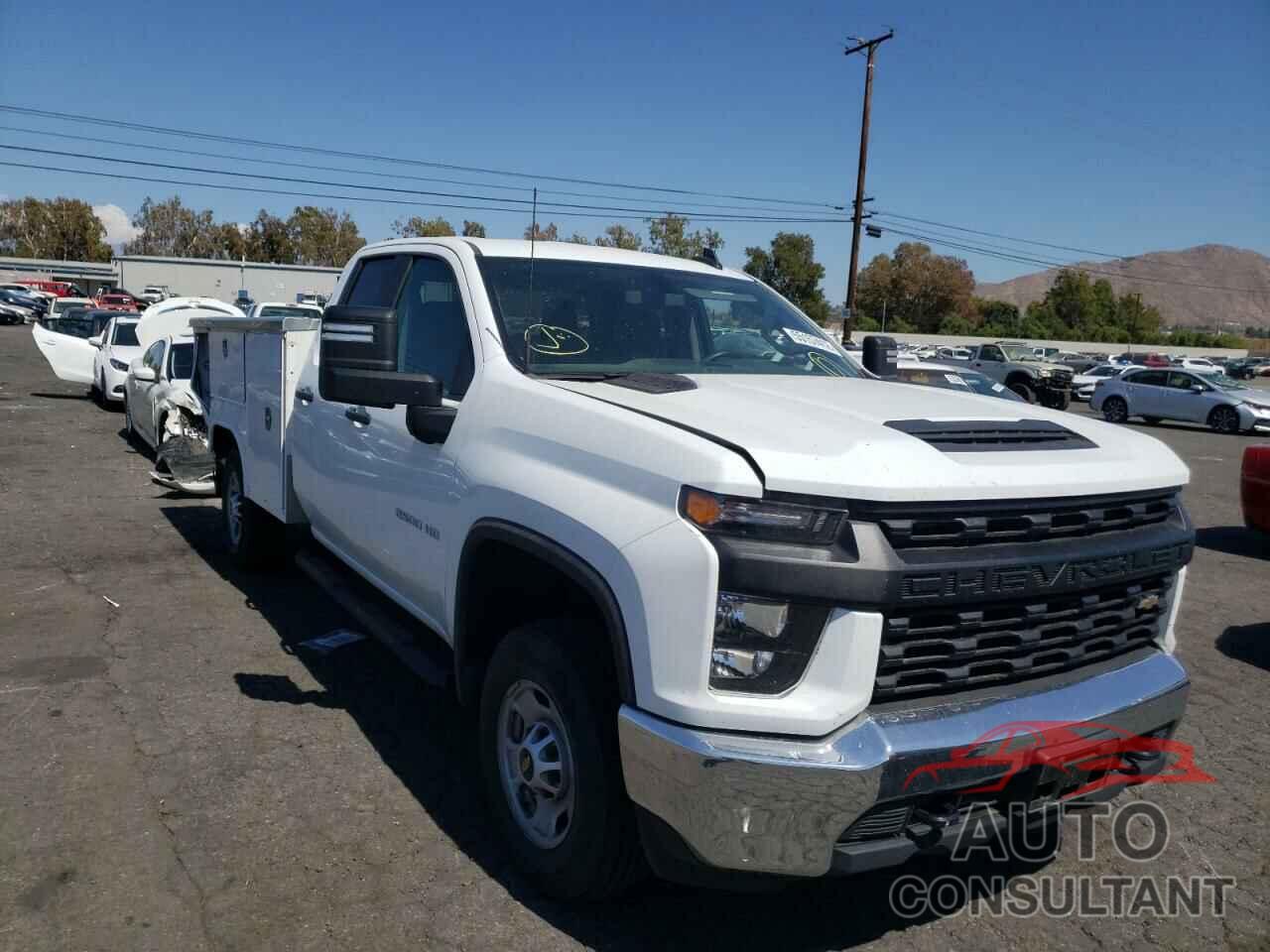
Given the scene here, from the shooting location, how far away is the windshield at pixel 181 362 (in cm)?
1191

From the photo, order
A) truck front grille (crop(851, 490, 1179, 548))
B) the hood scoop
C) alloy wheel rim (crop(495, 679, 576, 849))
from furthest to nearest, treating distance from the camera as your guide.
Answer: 1. alloy wheel rim (crop(495, 679, 576, 849))
2. the hood scoop
3. truck front grille (crop(851, 490, 1179, 548))

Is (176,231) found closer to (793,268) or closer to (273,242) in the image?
(273,242)

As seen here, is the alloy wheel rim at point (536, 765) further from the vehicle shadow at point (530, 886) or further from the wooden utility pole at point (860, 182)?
the wooden utility pole at point (860, 182)

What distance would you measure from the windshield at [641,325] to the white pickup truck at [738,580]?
0.06 feet

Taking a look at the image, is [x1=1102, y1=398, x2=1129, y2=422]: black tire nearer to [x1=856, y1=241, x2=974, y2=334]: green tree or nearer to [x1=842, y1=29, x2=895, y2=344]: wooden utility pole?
[x1=842, y1=29, x2=895, y2=344]: wooden utility pole

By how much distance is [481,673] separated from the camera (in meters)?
3.47

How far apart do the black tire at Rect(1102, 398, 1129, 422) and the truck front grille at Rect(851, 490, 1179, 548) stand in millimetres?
25290

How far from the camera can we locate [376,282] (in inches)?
182

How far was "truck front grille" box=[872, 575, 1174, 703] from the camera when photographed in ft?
8.05

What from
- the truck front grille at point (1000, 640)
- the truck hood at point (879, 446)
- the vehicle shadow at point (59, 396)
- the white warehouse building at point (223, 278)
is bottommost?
the vehicle shadow at point (59, 396)

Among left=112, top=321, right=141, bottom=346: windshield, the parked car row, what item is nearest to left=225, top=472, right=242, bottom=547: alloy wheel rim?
left=112, top=321, right=141, bottom=346: windshield

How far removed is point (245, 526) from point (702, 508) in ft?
16.1

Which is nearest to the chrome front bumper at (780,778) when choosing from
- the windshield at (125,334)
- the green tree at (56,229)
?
the windshield at (125,334)

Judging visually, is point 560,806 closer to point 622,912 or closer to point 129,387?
point 622,912
